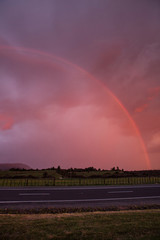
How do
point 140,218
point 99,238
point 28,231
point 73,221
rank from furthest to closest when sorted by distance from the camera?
1. point 140,218
2. point 73,221
3. point 28,231
4. point 99,238

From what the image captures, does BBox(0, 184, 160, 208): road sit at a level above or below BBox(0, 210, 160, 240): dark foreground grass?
below

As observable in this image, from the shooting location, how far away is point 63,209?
10367 millimetres

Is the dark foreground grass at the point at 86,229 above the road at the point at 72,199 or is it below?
above

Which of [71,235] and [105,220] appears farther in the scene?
[105,220]

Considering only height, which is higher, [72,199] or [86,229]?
[86,229]

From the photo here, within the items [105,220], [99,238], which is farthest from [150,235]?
[105,220]

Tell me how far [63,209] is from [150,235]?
19.4 feet

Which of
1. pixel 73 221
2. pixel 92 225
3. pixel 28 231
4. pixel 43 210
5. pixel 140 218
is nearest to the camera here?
pixel 28 231

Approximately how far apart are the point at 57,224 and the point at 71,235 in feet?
4.36

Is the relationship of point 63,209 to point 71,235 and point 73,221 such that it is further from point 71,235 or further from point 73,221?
point 71,235

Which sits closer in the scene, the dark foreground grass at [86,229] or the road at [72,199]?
the dark foreground grass at [86,229]

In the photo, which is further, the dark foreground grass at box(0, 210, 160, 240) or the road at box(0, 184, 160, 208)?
the road at box(0, 184, 160, 208)

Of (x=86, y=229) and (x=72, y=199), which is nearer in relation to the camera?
(x=86, y=229)

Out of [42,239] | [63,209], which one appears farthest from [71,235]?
[63,209]
